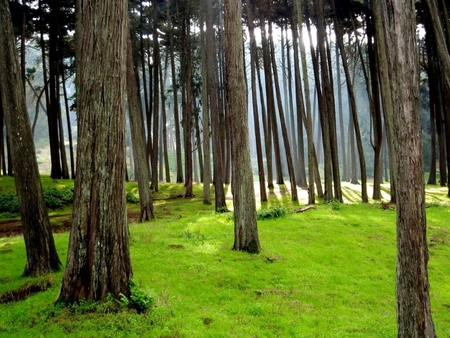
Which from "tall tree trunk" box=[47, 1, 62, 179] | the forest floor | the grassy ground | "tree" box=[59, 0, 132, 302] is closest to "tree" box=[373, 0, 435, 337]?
the grassy ground

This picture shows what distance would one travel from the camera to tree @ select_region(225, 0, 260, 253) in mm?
8523

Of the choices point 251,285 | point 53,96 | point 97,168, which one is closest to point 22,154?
point 97,168

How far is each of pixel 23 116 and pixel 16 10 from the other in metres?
18.3

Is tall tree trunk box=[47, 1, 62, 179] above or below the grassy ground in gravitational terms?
above

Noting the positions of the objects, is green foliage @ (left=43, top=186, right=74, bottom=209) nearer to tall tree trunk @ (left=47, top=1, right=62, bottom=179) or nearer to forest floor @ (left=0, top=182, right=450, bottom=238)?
forest floor @ (left=0, top=182, right=450, bottom=238)

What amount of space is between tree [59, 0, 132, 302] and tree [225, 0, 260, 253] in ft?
11.9

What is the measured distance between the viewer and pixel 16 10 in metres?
21.0

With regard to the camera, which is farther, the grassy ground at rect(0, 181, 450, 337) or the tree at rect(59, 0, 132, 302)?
the tree at rect(59, 0, 132, 302)

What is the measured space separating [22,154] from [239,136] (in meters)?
4.55

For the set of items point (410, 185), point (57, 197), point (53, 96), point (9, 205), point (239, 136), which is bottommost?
point (9, 205)

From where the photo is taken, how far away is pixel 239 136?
859 centimetres

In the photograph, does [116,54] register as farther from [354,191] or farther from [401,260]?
[354,191]

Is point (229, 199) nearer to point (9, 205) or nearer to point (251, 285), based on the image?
point (9, 205)

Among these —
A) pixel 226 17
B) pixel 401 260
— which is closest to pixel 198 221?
pixel 226 17
